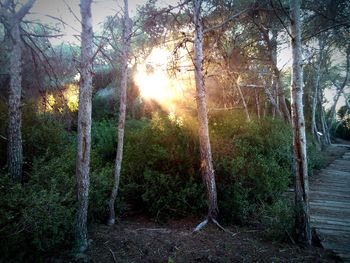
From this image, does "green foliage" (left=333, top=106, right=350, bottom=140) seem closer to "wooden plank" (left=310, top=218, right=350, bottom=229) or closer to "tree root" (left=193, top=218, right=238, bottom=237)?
"wooden plank" (left=310, top=218, right=350, bottom=229)

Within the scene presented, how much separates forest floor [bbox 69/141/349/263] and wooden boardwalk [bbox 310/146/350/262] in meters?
0.52

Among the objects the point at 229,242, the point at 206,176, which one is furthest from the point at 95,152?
the point at 229,242

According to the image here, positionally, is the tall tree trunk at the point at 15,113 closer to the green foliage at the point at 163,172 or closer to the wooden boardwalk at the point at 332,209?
the green foliage at the point at 163,172

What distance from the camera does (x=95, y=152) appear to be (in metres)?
10.2

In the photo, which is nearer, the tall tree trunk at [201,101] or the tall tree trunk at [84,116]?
the tall tree trunk at [84,116]

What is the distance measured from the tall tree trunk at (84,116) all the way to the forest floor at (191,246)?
0.80 m

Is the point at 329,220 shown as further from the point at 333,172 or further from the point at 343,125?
the point at 343,125

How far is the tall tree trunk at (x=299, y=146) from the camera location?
18.1ft

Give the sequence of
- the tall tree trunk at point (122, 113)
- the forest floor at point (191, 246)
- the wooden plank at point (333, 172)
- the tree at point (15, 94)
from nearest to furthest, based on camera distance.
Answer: the forest floor at point (191, 246) → the tree at point (15, 94) → the tall tree trunk at point (122, 113) → the wooden plank at point (333, 172)

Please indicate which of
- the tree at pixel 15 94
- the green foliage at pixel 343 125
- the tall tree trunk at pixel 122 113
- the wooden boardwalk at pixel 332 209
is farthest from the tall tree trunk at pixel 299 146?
the green foliage at pixel 343 125

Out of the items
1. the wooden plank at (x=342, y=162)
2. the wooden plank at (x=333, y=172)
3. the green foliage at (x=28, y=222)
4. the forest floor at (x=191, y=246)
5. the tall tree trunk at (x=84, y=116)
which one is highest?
the tall tree trunk at (x=84, y=116)

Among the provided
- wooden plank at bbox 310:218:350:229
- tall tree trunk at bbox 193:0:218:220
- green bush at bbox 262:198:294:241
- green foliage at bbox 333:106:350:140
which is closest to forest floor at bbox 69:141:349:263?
green bush at bbox 262:198:294:241

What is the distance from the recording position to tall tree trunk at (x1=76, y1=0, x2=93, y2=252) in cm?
528

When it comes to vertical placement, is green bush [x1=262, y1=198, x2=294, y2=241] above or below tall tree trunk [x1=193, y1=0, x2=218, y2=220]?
below
